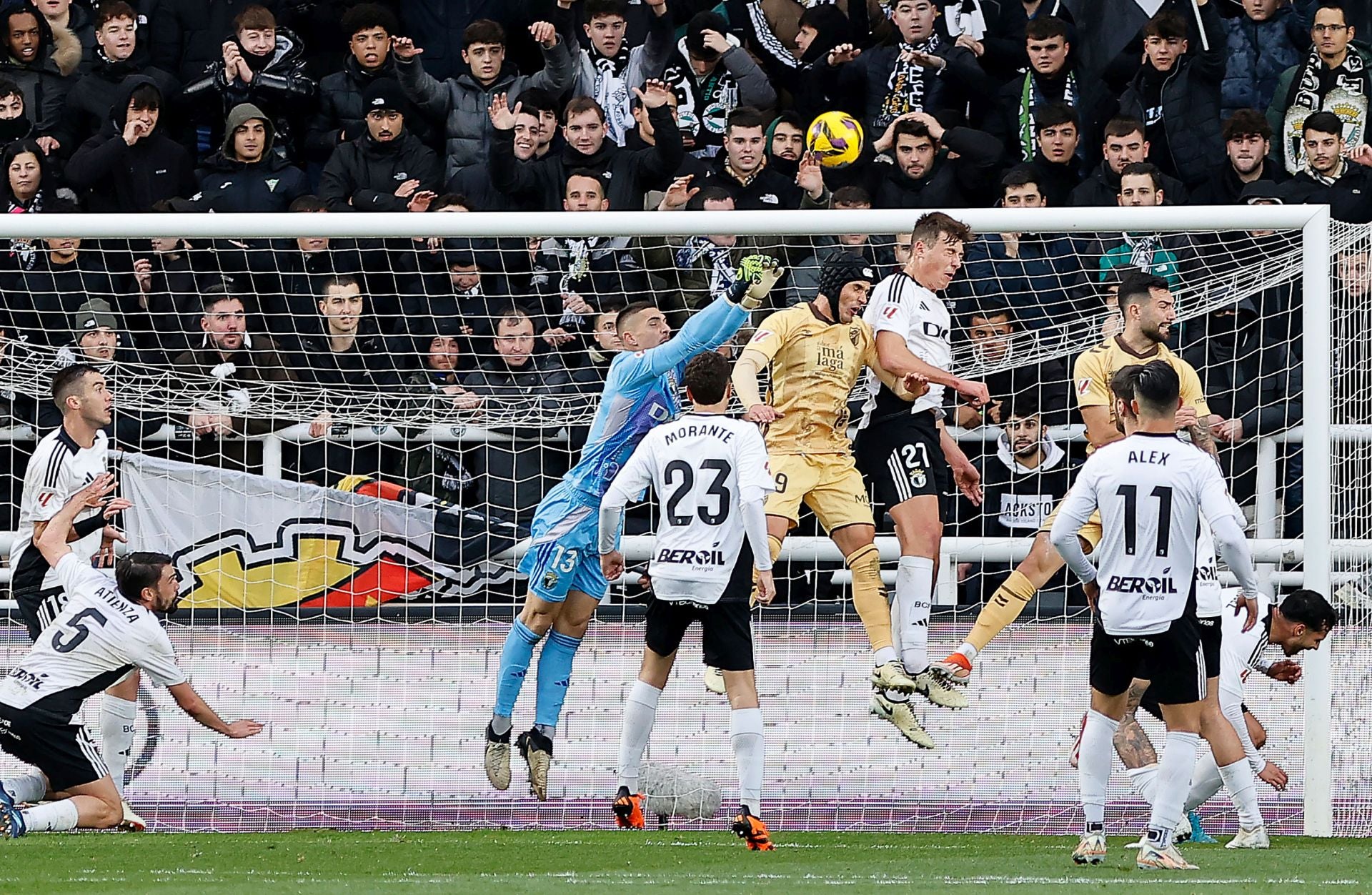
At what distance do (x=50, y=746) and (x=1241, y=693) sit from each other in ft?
17.3

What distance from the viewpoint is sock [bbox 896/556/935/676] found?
30.2ft

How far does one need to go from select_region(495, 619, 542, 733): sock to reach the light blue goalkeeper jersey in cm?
74

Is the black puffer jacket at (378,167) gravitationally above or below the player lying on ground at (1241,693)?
above

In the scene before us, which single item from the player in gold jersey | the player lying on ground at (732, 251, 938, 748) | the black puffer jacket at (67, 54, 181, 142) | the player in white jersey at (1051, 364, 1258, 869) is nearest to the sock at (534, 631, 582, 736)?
the player lying on ground at (732, 251, 938, 748)

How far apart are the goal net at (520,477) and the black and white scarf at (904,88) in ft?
6.65

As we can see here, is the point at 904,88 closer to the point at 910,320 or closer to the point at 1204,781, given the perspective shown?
the point at 910,320

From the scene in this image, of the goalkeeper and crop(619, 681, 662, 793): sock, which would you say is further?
the goalkeeper

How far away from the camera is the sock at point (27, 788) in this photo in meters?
8.77

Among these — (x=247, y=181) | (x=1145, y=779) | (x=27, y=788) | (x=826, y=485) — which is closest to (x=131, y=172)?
(x=247, y=181)

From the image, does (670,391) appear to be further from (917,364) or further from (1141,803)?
(1141,803)

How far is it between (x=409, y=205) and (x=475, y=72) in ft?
6.18

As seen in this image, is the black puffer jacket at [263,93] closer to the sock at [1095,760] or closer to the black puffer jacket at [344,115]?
the black puffer jacket at [344,115]

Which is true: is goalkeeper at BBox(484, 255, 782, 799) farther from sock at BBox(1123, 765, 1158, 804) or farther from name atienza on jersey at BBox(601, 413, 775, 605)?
sock at BBox(1123, 765, 1158, 804)

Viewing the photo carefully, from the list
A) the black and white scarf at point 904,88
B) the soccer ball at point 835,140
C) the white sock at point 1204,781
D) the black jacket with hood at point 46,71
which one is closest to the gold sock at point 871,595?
the white sock at point 1204,781
